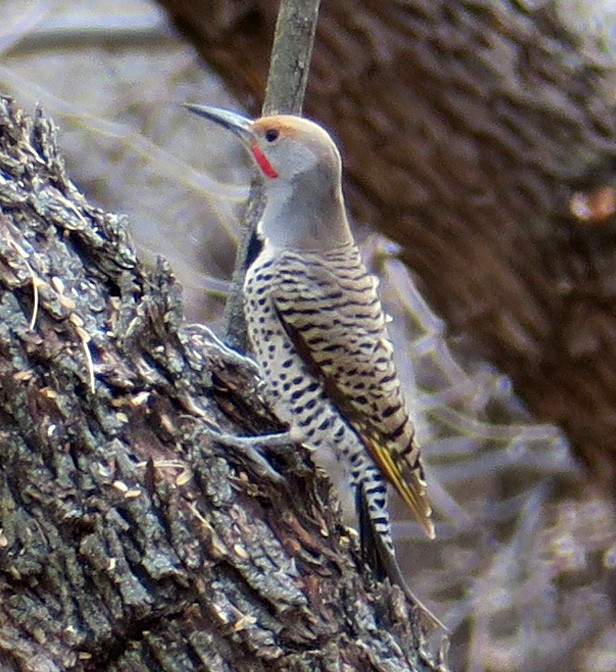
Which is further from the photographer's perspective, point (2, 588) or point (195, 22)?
point (195, 22)

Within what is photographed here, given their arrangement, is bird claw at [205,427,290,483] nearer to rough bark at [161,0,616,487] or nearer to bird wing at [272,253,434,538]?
bird wing at [272,253,434,538]

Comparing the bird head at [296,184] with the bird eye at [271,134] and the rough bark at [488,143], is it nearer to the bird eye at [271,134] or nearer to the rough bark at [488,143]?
the bird eye at [271,134]

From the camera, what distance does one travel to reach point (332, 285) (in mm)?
3006

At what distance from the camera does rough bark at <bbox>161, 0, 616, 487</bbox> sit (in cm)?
354

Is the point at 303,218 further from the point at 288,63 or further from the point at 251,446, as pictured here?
the point at 251,446

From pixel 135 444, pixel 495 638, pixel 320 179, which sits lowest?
pixel 495 638

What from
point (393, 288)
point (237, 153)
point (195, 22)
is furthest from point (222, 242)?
point (195, 22)

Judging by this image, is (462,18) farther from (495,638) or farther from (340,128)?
(495,638)

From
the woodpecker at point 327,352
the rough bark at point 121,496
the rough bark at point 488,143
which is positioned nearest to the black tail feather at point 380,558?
the woodpecker at point 327,352

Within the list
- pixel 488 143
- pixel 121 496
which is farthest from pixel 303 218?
pixel 121 496

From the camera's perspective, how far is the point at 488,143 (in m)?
3.55

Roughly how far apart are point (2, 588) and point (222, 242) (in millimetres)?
5039

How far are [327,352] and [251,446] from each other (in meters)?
0.78

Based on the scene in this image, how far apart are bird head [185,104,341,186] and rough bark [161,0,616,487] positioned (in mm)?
619
